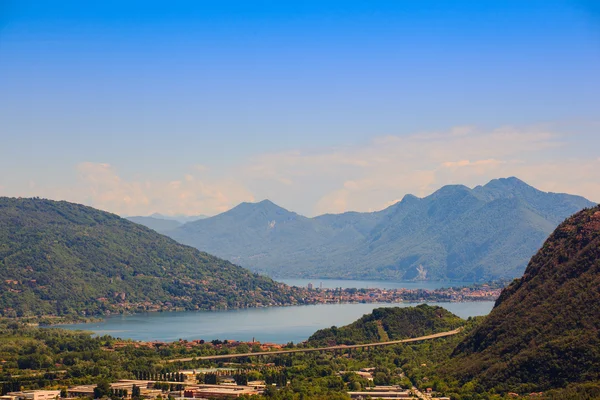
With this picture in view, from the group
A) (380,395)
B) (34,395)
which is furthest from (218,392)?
(34,395)

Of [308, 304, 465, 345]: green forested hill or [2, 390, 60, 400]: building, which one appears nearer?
[2, 390, 60, 400]: building

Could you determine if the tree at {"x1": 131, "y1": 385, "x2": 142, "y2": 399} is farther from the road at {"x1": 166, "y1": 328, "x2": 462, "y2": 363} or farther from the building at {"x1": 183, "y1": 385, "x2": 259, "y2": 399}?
the road at {"x1": 166, "y1": 328, "x2": 462, "y2": 363}

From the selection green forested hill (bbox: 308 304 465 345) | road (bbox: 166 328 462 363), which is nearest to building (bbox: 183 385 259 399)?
road (bbox: 166 328 462 363)

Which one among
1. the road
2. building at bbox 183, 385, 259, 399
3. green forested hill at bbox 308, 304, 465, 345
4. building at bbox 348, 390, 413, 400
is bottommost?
building at bbox 348, 390, 413, 400

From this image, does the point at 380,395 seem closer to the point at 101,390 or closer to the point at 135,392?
the point at 135,392

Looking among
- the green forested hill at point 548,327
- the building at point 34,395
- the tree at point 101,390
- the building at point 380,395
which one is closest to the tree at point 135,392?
the tree at point 101,390

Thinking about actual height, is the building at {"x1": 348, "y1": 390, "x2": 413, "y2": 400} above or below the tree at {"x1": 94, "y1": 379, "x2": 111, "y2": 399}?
below
